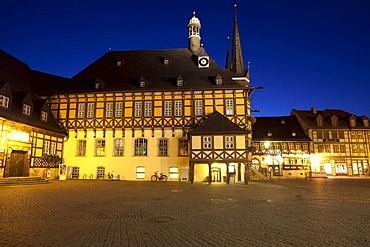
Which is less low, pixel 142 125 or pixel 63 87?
pixel 63 87

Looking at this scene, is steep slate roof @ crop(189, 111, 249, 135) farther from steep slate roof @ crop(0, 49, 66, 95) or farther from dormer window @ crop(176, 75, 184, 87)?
steep slate roof @ crop(0, 49, 66, 95)

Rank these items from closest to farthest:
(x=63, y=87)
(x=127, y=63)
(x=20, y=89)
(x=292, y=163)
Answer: (x=20, y=89) < (x=63, y=87) < (x=127, y=63) < (x=292, y=163)

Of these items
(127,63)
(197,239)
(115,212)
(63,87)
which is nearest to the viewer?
(197,239)

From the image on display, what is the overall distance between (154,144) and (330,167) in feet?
111

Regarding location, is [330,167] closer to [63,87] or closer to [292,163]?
[292,163]

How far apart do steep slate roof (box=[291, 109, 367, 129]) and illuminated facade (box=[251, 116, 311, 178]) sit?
236 cm

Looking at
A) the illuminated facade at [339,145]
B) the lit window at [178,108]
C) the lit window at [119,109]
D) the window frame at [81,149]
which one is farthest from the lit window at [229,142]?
the illuminated facade at [339,145]

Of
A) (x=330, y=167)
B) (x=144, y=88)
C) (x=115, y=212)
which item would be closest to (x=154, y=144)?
(x=144, y=88)

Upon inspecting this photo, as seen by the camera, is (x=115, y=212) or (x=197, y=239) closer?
(x=197, y=239)

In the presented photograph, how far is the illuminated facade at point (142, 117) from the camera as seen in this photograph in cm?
2717

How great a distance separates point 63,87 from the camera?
29.6 m

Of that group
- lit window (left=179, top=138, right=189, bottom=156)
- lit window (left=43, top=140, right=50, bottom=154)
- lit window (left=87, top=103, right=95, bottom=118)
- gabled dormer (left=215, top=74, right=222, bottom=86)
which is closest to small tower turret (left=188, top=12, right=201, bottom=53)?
gabled dormer (left=215, top=74, right=222, bottom=86)

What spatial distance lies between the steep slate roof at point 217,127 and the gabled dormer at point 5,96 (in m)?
15.4

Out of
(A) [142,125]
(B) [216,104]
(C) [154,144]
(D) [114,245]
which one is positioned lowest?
(D) [114,245]
